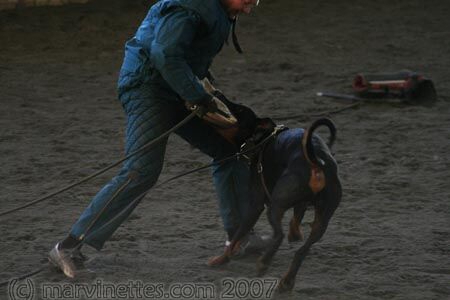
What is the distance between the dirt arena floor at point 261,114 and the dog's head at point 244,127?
693 millimetres

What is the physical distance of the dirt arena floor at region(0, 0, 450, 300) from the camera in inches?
190

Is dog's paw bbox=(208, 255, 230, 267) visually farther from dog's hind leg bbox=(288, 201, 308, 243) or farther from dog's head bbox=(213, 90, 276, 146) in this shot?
dog's head bbox=(213, 90, 276, 146)

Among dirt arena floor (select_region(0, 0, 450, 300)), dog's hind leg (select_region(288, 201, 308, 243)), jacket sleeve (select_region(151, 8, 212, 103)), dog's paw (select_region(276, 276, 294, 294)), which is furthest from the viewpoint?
dirt arena floor (select_region(0, 0, 450, 300))

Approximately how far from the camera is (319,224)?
14.4 feet

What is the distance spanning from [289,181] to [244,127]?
19.9 inches

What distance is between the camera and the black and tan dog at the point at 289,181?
435 cm

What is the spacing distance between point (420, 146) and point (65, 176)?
2707 mm

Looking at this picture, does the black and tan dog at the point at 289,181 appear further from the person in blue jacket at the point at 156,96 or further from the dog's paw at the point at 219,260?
the person in blue jacket at the point at 156,96

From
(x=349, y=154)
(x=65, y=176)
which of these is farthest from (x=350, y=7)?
(x=65, y=176)

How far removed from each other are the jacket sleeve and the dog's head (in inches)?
16.3

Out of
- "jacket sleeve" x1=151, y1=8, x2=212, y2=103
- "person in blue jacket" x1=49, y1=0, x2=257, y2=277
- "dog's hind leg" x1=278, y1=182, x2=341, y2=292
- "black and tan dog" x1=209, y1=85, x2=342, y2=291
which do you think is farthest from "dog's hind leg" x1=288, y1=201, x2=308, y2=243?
"jacket sleeve" x1=151, y1=8, x2=212, y2=103

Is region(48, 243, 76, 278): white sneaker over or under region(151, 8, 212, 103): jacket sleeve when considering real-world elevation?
under

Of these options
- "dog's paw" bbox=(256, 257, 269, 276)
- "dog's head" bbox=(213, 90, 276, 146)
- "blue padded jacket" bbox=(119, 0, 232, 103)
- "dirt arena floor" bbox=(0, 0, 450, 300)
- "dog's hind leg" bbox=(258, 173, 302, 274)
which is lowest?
"dirt arena floor" bbox=(0, 0, 450, 300)

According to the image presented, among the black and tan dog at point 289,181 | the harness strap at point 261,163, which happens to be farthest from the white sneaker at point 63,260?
the harness strap at point 261,163
